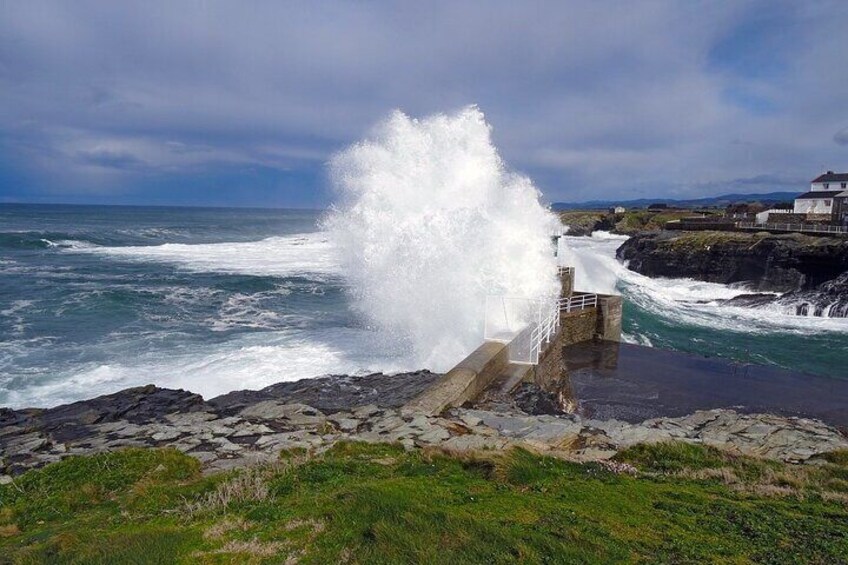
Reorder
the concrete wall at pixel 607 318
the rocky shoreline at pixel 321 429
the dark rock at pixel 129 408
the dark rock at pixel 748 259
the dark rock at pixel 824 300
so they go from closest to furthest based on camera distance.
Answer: the rocky shoreline at pixel 321 429 < the dark rock at pixel 129 408 < the concrete wall at pixel 607 318 < the dark rock at pixel 824 300 < the dark rock at pixel 748 259

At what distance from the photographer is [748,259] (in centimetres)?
3328

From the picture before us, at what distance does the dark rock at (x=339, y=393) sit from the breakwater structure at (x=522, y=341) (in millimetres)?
724

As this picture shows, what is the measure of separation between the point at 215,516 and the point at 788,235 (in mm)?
38620

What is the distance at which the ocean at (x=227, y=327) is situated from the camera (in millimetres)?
12211

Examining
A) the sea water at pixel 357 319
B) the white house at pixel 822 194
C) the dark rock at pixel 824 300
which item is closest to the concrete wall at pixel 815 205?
the white house at pixel 822 194

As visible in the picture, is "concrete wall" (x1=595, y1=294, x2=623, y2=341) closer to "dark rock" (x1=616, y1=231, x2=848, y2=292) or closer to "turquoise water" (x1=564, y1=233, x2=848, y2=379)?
"turquoise water" (x1=564, y1=233, x2=848, y2=379)

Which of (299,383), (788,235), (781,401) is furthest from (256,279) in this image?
(788,235)

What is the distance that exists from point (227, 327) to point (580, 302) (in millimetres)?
10634

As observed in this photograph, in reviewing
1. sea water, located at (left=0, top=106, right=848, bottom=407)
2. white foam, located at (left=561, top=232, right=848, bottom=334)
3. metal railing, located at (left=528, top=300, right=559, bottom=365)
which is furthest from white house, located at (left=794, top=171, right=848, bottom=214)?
metal railing, located at (left=528, top=300, right=559, bottom=365)

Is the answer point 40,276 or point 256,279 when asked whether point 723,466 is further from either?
point 40,276

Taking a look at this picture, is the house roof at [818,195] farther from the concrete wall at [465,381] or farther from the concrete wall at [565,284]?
the concrete wall at [465,381]

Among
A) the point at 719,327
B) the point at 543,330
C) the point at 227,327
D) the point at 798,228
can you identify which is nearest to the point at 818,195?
the point at 798,228

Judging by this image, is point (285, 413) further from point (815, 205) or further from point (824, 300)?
point (815, 205)

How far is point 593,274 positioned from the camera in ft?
98.1
